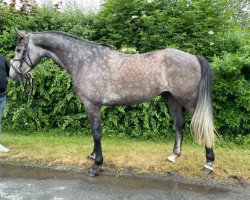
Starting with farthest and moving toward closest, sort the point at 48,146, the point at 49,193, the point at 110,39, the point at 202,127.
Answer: the point at 110,39
the point at 48,146
the point at 202,127
the point at 49,193

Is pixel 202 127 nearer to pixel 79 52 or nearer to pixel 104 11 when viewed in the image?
pixel 79 52

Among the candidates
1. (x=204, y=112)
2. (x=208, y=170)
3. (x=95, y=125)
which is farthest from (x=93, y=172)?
(x=204, y=112)

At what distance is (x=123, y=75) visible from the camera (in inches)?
188

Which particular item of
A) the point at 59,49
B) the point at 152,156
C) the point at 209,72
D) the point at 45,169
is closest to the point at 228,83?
the point at 209,72

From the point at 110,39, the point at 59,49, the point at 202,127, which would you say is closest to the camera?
the point at 202,127

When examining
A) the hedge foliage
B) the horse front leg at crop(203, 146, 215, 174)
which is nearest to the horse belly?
the horse front leg at crop(203, 146, 215, 174)

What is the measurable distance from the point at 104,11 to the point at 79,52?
3643 mm

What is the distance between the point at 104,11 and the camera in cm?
816

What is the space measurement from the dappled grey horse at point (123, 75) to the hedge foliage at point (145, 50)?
5.85 feet

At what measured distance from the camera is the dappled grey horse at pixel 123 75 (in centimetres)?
467

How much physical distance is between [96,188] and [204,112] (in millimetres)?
1943

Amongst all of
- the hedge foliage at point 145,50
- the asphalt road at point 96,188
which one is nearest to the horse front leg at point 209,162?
the asphalt road at point 96,188

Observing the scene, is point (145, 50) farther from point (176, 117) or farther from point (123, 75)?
point (123, 75)

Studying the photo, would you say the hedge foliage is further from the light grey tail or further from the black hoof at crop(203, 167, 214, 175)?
the black hoof at crop(203, 167, 214, 175)
